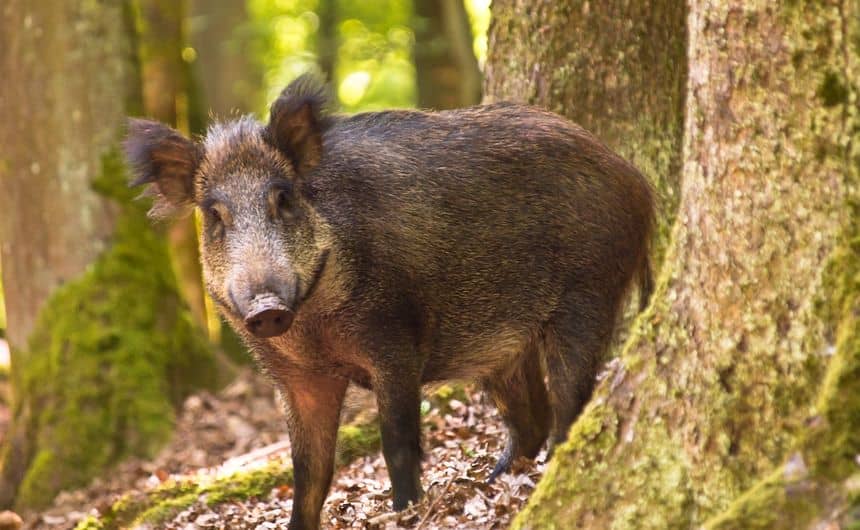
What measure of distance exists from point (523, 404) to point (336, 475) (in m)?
1.41

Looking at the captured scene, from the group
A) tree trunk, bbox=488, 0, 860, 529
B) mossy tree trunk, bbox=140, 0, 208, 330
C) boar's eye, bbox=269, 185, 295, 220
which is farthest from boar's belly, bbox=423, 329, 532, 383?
mossy tree trunk, bbox=140, 0, 208, 330

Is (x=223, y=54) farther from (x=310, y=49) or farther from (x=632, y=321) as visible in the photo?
(x=632, y=321)

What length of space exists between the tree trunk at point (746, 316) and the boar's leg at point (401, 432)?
154cm

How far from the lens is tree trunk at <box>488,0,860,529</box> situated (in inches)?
160

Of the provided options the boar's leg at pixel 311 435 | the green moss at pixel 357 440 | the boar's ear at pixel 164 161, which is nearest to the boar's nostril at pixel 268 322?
the boar's leg at pixel 311 435

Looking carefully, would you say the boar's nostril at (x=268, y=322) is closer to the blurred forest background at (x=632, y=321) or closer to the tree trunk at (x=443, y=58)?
the blurred forest background at (x=632, y=321)

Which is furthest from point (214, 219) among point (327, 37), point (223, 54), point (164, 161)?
point (327, 37)

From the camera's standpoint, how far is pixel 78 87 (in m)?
10.5

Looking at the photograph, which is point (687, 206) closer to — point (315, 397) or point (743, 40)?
point (743, 40)

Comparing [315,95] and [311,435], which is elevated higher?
[315,95]

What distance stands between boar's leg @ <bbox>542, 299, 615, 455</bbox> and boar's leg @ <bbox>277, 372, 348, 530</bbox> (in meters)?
1.12

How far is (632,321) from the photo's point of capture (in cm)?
768

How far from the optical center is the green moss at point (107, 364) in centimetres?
1000

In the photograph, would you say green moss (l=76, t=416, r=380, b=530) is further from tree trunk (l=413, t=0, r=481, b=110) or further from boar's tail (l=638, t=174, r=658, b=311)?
tree trunk (l=413, t=0, r=481, b=110)
